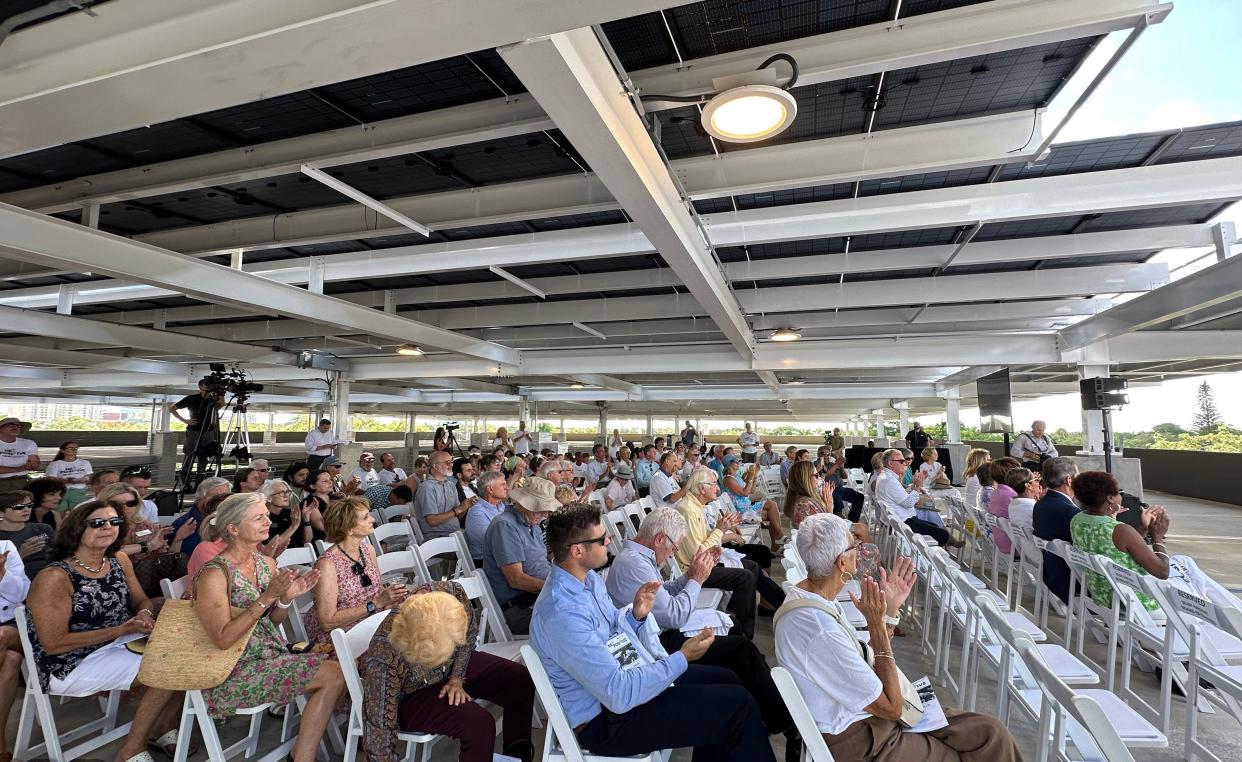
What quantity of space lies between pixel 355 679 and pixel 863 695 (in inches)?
66.5

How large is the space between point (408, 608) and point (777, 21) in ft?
9.65

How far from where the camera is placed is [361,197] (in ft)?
14.1

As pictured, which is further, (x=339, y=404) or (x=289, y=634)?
(x=339, y=404)

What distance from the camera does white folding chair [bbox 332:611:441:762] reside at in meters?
2.04

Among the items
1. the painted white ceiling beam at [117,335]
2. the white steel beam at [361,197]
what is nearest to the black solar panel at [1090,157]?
the white steel beam at [361,197]

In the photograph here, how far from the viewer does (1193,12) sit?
2703 millimetres

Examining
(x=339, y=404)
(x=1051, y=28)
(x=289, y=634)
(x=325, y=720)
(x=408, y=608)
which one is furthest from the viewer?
(x=339, y=404)

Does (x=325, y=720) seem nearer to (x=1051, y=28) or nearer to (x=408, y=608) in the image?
(x=408, y=608)

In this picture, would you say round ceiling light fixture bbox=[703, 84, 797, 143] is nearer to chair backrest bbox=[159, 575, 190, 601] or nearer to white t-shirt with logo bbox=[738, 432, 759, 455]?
chair backrest bbox=[159, 575, 190, 601]

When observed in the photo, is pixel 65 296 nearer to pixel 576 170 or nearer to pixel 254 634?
pixel 576 170

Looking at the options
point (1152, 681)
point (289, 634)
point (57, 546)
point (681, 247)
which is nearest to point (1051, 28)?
point (681, 247)

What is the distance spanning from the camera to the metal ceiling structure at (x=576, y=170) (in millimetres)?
2393

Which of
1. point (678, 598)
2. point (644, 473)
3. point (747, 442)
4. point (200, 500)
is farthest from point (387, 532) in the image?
point (747, 442)

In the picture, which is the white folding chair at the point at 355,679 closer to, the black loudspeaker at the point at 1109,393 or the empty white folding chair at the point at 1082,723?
the empty white folding chair at the point at 1082,723
